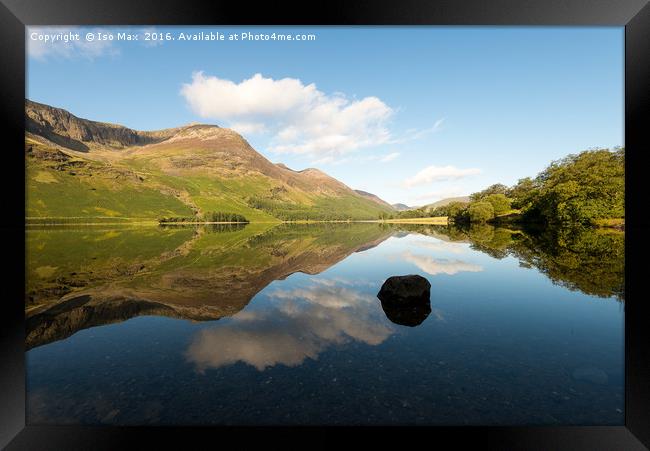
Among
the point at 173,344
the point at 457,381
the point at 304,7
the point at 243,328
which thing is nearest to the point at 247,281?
the point at 243,328

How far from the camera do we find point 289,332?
42.2 feet

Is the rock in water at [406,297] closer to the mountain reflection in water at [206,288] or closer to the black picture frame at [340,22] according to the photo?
the mountain reflection in water at [206,288]

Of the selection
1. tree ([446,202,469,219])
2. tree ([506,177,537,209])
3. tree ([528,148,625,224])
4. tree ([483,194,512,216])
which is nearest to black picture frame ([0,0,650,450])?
tree ([528,148,625,224])

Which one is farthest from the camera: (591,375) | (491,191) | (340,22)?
(491,191)

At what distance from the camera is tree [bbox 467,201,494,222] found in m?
120

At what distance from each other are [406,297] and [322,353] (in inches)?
285

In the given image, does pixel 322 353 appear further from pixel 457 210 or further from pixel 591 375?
pixel 457 210

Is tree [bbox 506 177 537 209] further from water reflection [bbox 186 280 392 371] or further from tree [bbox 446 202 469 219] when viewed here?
water reflection [bbox 186 280 392 371]

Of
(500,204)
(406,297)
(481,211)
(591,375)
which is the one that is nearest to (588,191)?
(481,211)

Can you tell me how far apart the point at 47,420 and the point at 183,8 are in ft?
35.7

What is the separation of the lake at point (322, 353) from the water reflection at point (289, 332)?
9cm

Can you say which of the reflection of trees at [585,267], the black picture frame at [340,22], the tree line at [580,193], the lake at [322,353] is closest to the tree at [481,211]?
the tree line at [580,193]

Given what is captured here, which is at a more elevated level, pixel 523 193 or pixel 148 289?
pixel 523 193

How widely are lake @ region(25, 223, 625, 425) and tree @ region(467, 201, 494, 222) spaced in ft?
354
